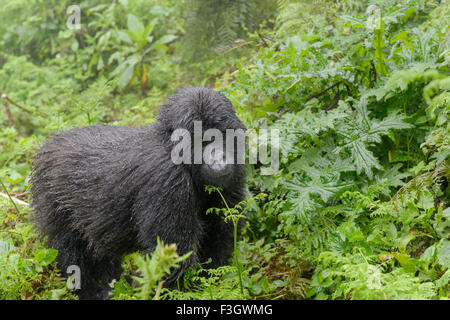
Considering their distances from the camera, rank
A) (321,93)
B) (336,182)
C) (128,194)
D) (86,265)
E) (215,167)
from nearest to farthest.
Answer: (215,167) < (128,194) < (336,182) < (86,265) < (321,93)

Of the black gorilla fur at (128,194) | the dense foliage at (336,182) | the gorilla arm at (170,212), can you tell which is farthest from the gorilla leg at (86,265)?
the gorilla arm at (170,212)

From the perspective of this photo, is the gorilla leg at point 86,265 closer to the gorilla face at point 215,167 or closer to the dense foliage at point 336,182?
the dense foliage at point 336,182

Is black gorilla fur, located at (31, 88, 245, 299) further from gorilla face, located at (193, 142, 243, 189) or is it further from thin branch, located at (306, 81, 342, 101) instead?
thin branch, located at (306, 81, 342, 101)

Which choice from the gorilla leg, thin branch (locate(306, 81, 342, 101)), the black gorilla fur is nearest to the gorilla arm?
the black gorilla fur

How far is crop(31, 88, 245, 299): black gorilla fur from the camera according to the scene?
97.9 inches

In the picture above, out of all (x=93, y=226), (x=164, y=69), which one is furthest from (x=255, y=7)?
(x=93, y=226)

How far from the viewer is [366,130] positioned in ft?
10.3

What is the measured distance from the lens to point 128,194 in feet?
8.73

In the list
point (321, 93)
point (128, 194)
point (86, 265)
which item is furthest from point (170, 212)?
point (321, 93)

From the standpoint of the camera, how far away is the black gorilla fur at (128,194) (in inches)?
97.9

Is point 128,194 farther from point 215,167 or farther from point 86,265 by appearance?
point 86,265

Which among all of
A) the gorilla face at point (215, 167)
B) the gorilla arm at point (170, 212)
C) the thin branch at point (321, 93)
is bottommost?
the gorilla arm at point (170, 212)
